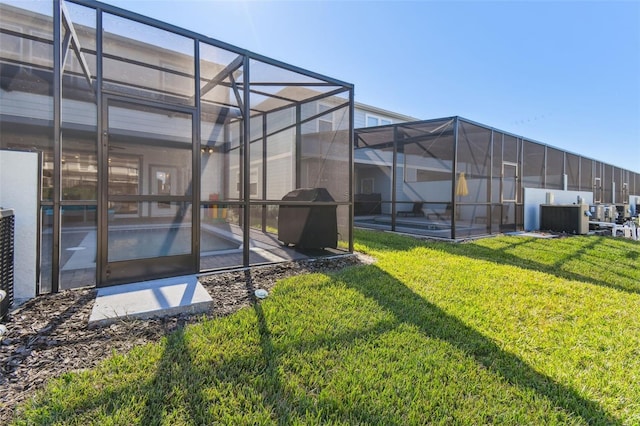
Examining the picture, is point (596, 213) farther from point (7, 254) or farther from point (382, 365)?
point (7, 254)

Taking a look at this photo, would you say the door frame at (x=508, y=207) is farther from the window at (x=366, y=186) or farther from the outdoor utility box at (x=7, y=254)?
the outdoor utility box at (x=7, y=254)

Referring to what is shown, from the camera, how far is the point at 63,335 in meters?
2.17

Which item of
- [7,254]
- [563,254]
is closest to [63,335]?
[7,254]

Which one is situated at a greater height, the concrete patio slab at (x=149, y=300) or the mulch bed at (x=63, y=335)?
the concrete patio slab at (x=149, y=300)

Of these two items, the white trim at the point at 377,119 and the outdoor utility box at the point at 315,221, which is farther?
the white trim at the point at 377,119

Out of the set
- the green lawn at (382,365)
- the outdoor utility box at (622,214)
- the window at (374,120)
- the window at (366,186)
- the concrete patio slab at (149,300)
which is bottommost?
the green lawn at (382,365)

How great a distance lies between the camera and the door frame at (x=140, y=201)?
314 centimetres

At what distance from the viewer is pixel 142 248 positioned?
3615 millimetres

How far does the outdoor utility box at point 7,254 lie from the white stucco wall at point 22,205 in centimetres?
12

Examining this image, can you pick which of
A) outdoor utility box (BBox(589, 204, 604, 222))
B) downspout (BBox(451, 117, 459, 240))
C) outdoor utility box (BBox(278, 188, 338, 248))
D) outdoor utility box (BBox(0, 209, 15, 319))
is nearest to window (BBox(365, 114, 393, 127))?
downspout (BBox(451, 117, 459, 240))

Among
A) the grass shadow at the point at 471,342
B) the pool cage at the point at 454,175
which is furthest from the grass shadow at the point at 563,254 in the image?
the grass shadow at the point at 471,342

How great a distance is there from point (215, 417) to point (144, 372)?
0.61 meters

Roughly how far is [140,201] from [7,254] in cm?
117

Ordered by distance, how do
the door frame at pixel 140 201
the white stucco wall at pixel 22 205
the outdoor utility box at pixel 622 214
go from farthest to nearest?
1. the outdoor utility box at pixel 622 214
2. the door frame at pixel 140 201
3. the white stucco wall at pixel 22 205
